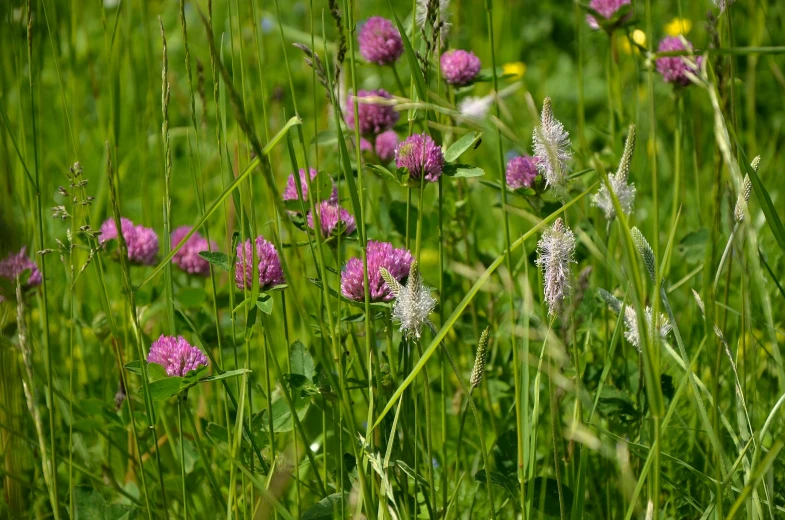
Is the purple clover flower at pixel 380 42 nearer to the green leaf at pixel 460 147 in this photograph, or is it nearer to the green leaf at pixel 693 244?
the green leaf at pixel 460 147

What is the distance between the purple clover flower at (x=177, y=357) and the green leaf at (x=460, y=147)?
0.31 meters

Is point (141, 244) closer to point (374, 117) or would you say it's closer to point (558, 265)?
point (374, 117)

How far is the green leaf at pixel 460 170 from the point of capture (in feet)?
2.82

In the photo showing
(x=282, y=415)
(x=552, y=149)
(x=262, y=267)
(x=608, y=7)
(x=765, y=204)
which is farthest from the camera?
(x=608, y=7)

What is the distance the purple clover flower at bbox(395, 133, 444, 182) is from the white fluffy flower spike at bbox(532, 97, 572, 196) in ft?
0.45

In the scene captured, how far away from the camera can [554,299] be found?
0.65 m

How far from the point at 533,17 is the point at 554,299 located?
268cm

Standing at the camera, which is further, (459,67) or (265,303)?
(459,67)

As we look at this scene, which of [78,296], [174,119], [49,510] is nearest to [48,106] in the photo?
[174,119]

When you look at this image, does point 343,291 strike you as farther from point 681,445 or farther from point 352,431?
point 681,445

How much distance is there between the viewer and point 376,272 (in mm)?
794

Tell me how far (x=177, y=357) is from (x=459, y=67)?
0.53m

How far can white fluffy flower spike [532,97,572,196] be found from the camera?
0.60 metres

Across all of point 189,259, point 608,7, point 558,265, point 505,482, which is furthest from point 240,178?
point 608,7
